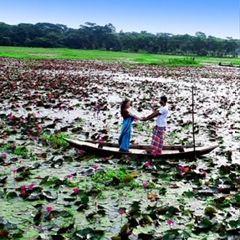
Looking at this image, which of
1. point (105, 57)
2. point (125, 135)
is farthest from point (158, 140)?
point (105, 57)

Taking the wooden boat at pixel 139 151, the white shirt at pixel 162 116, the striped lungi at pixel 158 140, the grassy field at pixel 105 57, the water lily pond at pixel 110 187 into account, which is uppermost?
the grassy field at pixel 105 57

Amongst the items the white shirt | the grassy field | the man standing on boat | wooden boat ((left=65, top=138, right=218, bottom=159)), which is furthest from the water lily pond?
the grassy field

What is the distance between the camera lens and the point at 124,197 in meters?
5.90

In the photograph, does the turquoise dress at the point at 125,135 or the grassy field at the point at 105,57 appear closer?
the turquoise dress at the point at 125,135

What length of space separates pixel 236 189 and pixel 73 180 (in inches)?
103

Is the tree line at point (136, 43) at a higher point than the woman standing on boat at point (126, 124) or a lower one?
higher

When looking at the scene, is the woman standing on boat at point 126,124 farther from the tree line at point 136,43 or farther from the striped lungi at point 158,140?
the tree line at point 136,43

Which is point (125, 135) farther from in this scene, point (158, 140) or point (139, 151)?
point (158, 140)

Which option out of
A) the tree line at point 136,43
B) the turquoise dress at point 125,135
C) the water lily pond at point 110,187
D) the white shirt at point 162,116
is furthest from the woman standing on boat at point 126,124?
the tree line at point 136,43

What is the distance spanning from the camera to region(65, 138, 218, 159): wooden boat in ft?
25.9

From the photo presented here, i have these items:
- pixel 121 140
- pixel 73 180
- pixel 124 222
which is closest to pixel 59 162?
pixel 73 180

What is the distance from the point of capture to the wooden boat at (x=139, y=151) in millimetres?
7891

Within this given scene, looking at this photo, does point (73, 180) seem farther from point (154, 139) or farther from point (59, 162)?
point (154, 139)

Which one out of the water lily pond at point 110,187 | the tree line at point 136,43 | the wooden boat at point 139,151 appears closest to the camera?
the water lily pond at point 110,187
